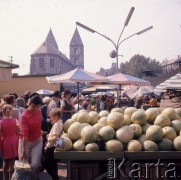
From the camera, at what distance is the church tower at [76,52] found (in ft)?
446

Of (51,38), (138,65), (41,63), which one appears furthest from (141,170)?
(51,38)

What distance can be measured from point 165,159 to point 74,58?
132 m

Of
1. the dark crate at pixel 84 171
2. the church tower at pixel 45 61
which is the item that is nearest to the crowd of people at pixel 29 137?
the dark crate at pixel 84 171

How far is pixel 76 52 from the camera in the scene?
451 feet

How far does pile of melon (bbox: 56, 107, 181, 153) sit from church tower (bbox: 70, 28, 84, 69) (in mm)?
129905

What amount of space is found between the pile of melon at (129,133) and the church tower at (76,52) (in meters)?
130

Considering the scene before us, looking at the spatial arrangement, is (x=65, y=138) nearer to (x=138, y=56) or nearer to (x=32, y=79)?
(x=32, y=79)

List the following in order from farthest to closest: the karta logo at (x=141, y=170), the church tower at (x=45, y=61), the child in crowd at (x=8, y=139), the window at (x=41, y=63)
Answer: the window at (x=41, y=63)
the church tower at (x=45, y=61)
the child in crowd at (x=8, y=139)
the karta logo at (x=141, y=170)

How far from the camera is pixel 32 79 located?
36.4 metres

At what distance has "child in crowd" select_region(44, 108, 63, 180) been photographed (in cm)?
555

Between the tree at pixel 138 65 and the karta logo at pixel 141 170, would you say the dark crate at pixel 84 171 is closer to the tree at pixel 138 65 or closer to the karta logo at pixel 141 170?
the karta logo at pixel 141 170

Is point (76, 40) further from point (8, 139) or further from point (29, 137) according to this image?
point (29, 137)

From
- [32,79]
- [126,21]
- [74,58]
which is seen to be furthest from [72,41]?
[126,21]

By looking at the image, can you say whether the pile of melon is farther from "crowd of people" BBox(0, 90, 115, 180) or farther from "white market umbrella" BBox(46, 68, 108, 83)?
"white market umbrella" BBox(46, 68, 108, 83)
